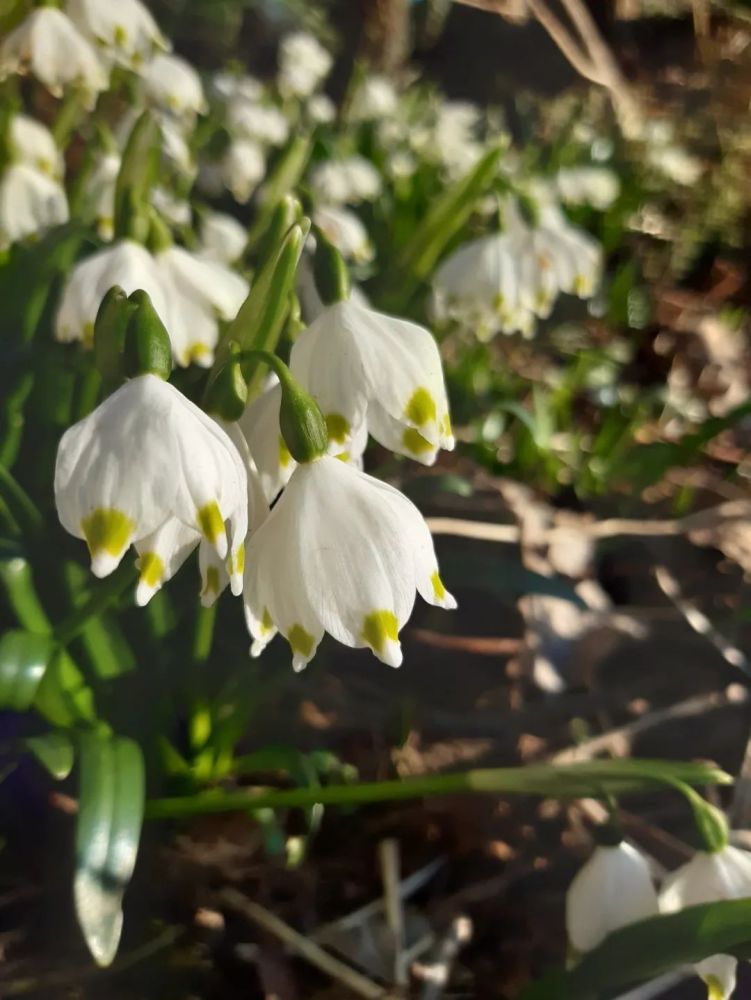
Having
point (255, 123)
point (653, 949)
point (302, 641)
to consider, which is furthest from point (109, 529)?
point (255, 123)

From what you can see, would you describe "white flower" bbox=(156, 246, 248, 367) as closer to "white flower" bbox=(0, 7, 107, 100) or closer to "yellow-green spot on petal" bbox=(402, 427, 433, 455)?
"yellow-green spot on petal" bbox=(402, 427, 433, 455)

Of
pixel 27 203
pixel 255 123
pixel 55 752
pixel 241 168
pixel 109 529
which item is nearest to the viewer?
pixel 109 529

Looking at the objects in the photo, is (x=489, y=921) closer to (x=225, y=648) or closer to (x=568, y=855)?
(x=568, y=855)

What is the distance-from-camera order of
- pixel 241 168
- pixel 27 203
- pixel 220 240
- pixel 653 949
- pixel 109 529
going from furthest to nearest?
pixel 241 168, pixel 220 240, pixel 27 203, pixel 653 949, pixel 109 529

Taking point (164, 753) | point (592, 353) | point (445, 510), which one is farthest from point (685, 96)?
point (164, 753)

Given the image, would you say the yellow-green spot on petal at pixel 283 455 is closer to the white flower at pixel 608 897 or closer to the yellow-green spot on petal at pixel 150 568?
the yellow-green spot on petal at pixel 150 568

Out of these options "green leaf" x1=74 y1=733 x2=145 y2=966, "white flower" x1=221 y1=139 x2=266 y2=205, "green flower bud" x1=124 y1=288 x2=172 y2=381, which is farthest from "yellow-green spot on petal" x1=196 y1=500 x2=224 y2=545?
"white flower" x1=221 y1=139 x2=266 y2=205

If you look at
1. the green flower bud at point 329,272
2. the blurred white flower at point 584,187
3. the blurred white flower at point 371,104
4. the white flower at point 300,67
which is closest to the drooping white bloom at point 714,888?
the green flower bud at point 329,272

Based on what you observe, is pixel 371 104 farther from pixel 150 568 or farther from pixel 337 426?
pixel 150 568
